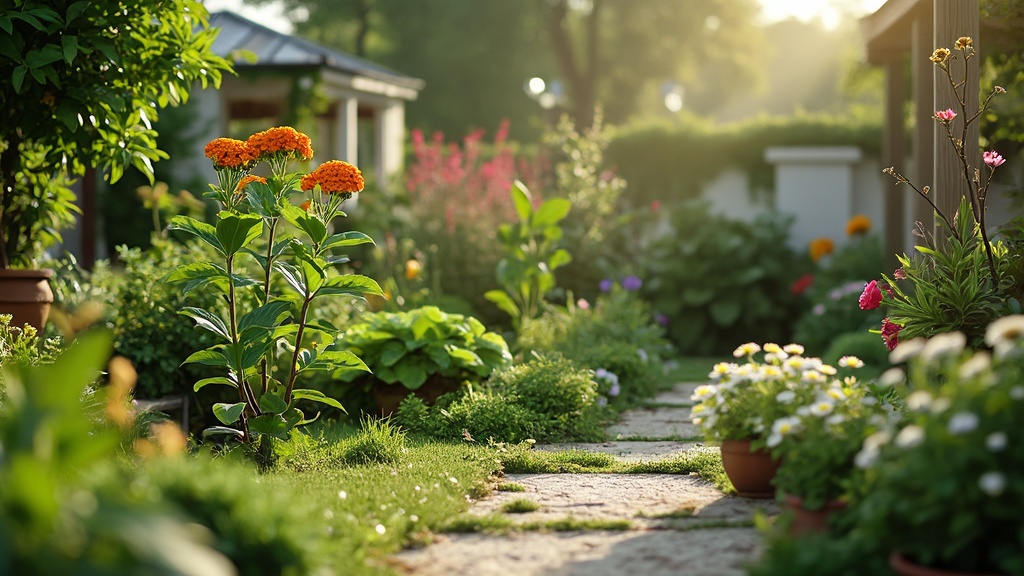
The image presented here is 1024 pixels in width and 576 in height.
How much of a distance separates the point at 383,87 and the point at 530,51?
16.7 metres

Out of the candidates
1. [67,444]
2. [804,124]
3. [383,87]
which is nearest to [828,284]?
[804,124]

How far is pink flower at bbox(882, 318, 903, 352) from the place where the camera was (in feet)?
15.4

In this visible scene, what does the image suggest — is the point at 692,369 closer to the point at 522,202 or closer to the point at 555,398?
the point at 522,202

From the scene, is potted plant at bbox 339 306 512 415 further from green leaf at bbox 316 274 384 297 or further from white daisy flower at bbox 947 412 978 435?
white daisy flower at bbox 947 412 978 435

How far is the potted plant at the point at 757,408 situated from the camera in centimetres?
343

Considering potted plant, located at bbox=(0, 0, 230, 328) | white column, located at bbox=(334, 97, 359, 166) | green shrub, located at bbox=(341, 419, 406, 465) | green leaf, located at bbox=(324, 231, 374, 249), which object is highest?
white column, located at bbox=(334, 97, 359, 166)

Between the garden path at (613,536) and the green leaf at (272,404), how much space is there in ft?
3.12

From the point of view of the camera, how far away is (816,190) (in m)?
11.4

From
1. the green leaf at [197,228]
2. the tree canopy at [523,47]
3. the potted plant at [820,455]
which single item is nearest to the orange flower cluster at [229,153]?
the green leaf at [197,228]

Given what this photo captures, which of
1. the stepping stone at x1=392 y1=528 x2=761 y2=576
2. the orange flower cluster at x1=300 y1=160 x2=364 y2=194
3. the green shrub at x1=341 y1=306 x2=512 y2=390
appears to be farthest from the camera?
the green shrub at x1=341 y1=306 x2=512 y2=390

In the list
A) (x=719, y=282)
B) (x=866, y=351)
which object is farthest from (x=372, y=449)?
(x=719, y=282)

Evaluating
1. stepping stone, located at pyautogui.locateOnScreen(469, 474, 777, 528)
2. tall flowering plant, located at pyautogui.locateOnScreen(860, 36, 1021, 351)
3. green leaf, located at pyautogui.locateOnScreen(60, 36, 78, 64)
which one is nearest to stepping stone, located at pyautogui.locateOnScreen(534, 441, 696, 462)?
stepping stone, located at pyautogui.locateOnScreen(469, 474, 777, 528)

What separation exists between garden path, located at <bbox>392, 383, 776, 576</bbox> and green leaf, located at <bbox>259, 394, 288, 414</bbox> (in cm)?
95

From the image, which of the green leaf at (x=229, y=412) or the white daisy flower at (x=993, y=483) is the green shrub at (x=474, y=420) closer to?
the green leaf at (x=229, y=412)
